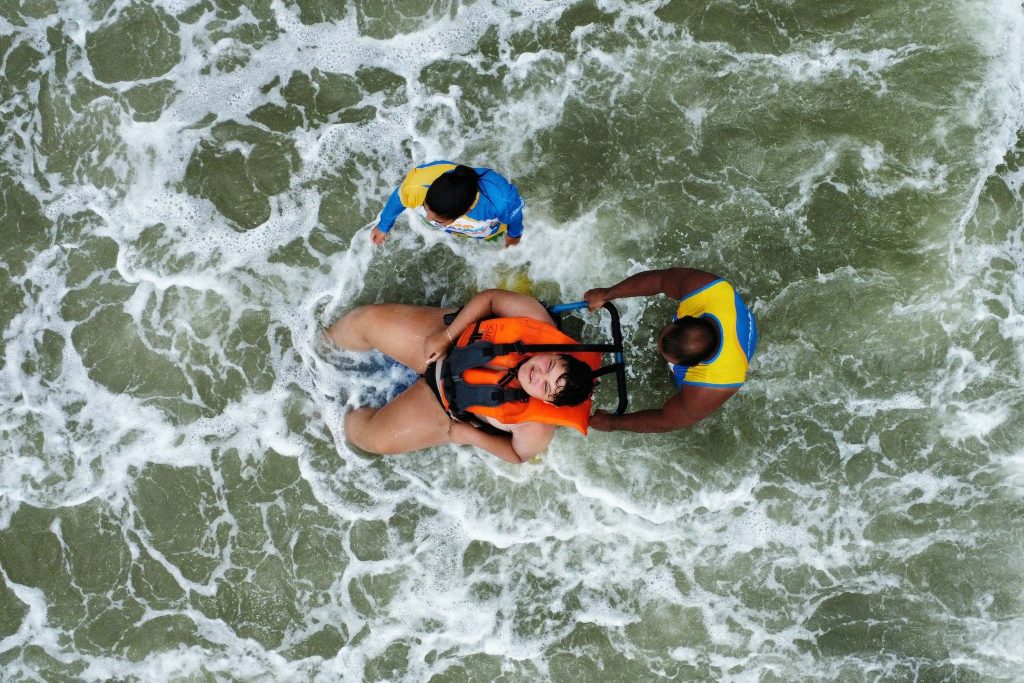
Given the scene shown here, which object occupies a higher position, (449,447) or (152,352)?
(152,352)

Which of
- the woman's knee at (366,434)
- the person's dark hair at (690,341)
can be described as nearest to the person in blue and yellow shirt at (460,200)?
the person's dark hair at (690,341)

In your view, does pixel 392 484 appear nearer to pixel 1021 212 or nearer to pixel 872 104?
pixel 872 104

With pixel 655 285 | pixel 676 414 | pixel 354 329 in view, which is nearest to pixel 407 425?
pixel 354 329

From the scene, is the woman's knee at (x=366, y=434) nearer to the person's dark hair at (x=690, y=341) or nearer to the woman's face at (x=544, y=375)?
the woman's face at (x=544, y=375)

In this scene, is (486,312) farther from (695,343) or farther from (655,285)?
(695,343)

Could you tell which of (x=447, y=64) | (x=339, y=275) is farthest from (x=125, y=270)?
(x=447, y=64)

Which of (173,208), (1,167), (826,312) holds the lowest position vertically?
(826,312)

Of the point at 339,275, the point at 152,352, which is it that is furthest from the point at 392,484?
the point at 152,352
